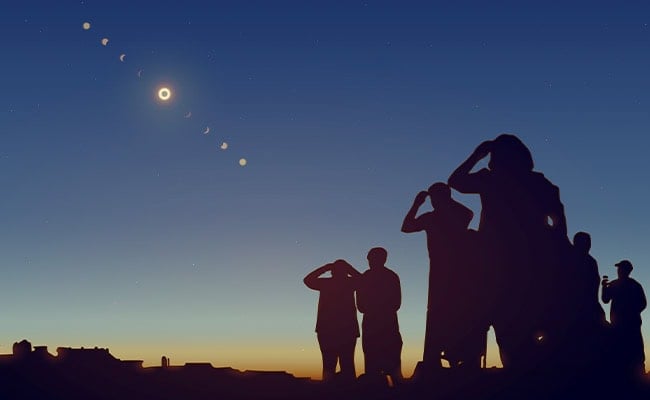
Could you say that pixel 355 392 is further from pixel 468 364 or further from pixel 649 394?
pixel 649 394

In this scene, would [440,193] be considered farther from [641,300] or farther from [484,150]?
[641,300]

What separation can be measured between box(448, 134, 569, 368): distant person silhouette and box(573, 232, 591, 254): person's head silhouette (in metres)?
1.26

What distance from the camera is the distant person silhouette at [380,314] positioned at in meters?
16.8

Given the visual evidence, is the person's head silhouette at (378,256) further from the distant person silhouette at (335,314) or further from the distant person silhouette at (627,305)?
the distant person silhouette at (627,305)

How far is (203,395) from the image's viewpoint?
1548cm

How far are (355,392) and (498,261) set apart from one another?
10.9ft

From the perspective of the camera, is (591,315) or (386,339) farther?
(386,339)

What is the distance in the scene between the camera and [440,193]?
15508 mm

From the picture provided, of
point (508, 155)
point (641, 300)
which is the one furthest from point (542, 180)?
point (641, 300)

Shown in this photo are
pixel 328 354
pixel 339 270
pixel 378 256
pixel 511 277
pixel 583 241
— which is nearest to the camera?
pixel 511 277

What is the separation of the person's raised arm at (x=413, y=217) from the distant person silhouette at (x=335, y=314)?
260 centimetres

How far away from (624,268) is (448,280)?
416cm

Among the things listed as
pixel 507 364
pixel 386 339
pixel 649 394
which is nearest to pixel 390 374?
pixel 386 339

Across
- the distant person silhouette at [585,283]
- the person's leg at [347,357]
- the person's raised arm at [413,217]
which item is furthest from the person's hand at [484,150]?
the person's leg at [347,357]
